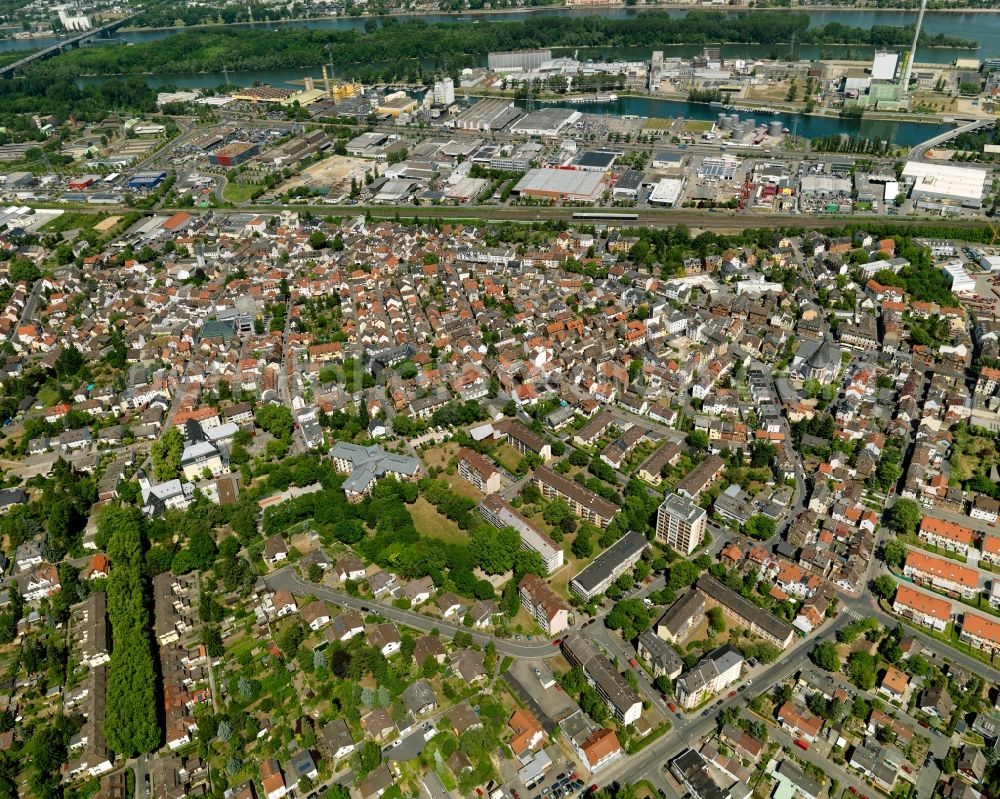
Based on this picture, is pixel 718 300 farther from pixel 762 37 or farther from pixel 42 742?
pixel 762 37

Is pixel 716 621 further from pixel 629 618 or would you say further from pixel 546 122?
pixel 546 122

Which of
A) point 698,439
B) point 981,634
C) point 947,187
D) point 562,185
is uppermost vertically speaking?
point 562,185

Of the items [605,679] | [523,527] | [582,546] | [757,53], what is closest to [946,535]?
[582,546]

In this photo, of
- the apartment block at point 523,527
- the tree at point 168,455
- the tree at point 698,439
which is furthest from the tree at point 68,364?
the tree at point 698,439

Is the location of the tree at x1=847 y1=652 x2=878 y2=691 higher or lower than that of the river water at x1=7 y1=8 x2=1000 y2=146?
lower

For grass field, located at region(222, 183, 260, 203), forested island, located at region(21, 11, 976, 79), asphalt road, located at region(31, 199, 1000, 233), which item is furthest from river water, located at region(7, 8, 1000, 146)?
grass field, located at region(222, 183, 260, 203)

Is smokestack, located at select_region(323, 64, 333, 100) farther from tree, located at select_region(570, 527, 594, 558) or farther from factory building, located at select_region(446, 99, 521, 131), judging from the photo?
tree, located at select_region(570, 527, 594, 558)

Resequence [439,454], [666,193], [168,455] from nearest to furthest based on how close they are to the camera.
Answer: [168,455] → [439,454] → [666,193]
